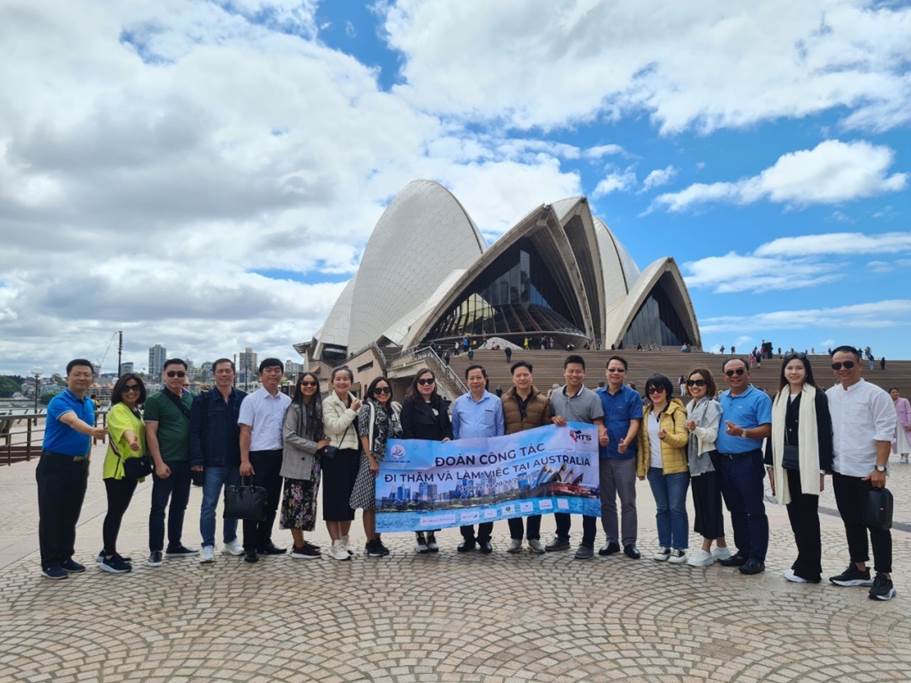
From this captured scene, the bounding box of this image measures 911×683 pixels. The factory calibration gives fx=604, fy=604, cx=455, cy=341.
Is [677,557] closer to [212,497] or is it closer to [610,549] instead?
[610,549]

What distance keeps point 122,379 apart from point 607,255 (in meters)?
44.7

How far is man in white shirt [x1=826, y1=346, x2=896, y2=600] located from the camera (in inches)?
157

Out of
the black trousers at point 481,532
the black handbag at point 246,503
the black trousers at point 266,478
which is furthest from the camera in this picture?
the black trousers at point 481,532

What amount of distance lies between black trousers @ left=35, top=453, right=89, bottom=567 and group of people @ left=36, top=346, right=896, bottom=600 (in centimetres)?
1

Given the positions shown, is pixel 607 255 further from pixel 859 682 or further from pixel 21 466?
pixel 859 682

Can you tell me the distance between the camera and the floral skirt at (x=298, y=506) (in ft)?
16.1

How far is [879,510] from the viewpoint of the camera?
3.86 m

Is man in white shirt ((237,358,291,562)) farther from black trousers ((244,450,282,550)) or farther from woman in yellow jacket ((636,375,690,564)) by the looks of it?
woman in yellow jacket ((636,375,690,564))

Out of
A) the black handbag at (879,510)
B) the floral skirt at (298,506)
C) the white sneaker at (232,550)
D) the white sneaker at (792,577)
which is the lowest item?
the white sneaker at (232,550)

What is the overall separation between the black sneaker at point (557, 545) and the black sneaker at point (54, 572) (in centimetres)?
365

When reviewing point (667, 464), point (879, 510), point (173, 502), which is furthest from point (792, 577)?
point (173, 502)

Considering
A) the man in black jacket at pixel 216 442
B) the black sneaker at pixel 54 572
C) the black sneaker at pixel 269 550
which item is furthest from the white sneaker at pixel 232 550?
the black sneaker at pixel 54 572

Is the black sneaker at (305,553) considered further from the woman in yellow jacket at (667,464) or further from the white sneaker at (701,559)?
the white sneaker at (701,559)

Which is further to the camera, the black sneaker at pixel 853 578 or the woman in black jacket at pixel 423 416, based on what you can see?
the woman in black jacket at pixel 423 416
